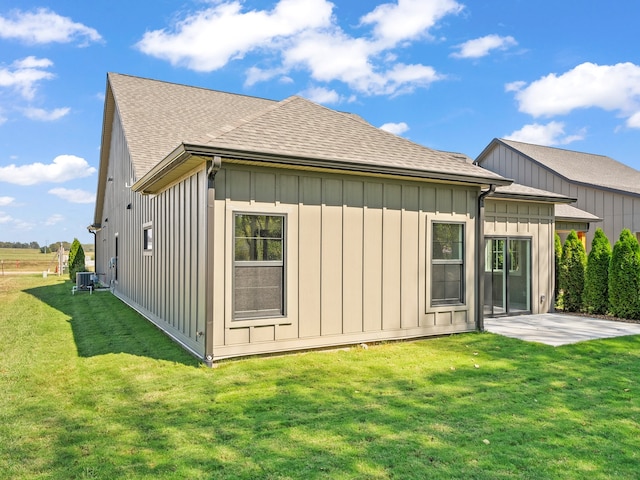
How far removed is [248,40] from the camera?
480 inches

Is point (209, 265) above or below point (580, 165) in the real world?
below

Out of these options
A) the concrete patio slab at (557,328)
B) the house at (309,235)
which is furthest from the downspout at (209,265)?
the concrete patio slab at (557,328)

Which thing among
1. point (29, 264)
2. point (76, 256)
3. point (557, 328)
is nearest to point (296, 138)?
point (557, 328)

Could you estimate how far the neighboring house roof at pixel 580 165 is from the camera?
15.4 metres

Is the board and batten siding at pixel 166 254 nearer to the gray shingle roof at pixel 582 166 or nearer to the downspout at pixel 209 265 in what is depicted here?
the downspout at pixel 209 265

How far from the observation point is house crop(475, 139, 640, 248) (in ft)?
42.7

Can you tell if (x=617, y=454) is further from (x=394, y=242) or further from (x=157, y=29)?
(x=157, y=29)

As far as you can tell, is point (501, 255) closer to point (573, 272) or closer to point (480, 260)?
point (480, 260)

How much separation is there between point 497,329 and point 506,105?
47.6ft

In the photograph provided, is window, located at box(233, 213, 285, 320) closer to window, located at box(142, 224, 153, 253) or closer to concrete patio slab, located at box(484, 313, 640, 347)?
concrete patio slab, located at box(484, 313, 640, 347)

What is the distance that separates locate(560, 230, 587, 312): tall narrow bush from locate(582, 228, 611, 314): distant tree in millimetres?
271

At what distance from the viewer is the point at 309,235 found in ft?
19.7

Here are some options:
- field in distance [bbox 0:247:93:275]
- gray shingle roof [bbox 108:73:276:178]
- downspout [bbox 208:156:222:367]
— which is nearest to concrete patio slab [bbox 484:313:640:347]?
downspout [bbox 208:156:222:367]

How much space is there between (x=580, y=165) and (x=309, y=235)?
1572 centimetres
